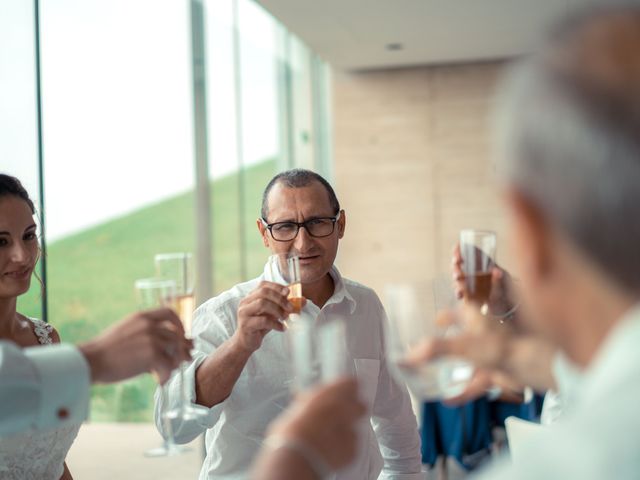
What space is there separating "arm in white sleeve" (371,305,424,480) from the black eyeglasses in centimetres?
44

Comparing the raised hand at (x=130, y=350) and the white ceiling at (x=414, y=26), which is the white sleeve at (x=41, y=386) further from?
the white ceiling at (x=414, y=26)

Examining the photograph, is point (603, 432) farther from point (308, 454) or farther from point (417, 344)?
point (417, 344)

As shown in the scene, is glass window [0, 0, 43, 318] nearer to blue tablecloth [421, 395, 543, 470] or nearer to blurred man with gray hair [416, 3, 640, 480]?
blue tablecloth [421, 395, 543, 470]

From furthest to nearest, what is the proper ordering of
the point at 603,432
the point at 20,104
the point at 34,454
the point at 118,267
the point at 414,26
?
the point at 414,26 → the point at 118,267 → the point at 20,104 → the point at 34,454 → the point at 603,432

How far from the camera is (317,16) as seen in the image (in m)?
6.70

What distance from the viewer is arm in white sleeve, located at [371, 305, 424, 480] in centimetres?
261

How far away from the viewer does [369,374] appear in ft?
8.45

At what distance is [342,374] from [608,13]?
530 millimetres

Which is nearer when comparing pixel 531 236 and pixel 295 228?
pixel 531 236

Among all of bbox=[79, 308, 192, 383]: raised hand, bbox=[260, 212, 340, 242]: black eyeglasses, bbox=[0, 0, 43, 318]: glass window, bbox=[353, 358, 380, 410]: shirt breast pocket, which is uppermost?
bbox=[0, 0, 43, 318]: glass window

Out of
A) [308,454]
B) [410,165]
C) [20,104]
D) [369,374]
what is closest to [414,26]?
[410,165]

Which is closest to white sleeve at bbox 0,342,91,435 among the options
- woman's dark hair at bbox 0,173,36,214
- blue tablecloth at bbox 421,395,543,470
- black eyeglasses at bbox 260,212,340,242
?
woman's dark hair at bbox 0,173,36,214

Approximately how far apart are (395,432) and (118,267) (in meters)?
2.58

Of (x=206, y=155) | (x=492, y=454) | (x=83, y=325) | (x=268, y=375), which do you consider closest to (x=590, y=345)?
(x=268, y=375)
